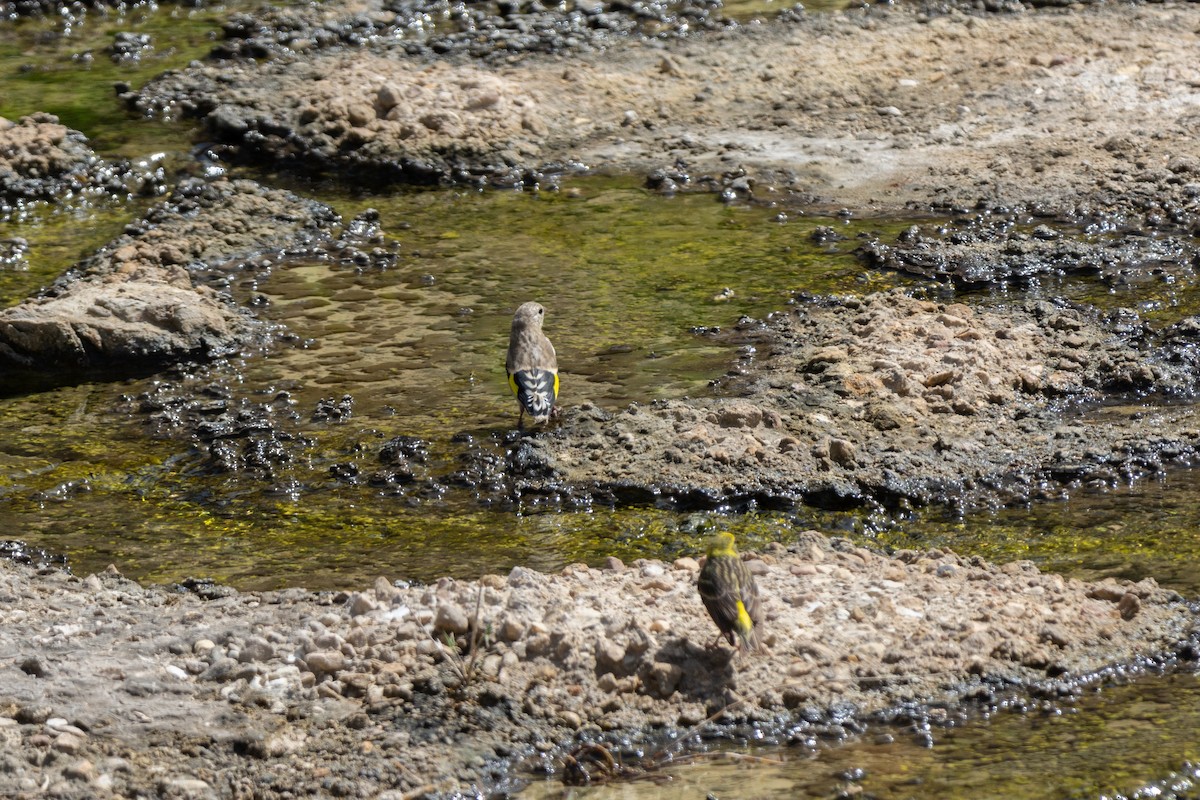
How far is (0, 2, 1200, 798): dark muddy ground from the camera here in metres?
5.44

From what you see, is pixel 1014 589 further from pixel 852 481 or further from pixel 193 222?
pixel 193 222

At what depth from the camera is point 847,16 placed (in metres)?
14.5

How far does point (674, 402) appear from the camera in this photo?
7988 mm

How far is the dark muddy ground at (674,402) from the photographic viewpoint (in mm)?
5441

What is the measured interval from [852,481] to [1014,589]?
52.4 inches

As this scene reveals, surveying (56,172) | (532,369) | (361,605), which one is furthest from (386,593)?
(56,172)

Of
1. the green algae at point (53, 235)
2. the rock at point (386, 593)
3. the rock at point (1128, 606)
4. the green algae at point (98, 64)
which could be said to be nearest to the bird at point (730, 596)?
the rock at point (386, 593)

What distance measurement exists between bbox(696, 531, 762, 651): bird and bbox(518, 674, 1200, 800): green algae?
393mm

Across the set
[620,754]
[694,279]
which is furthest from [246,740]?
[694,279]

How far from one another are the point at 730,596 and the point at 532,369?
2.81 metres

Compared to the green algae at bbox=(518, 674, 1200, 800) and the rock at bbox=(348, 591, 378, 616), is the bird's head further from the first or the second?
the green algae at bbox=(518, 674, 1200, 800)

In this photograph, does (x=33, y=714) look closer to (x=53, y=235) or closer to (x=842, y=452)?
(x=842, y=452)

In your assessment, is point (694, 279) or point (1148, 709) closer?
point (1148, 709)

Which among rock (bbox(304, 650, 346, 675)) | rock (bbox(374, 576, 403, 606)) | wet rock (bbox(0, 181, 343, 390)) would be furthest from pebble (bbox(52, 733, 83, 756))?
wet rock (bbox(0, 181, 343, 390))
